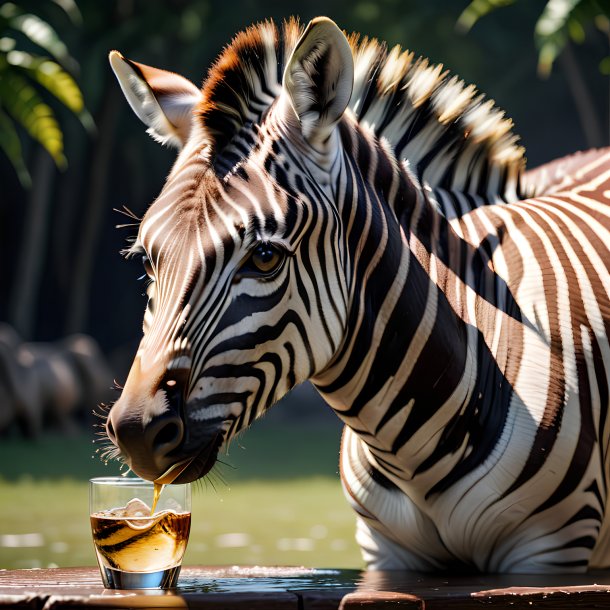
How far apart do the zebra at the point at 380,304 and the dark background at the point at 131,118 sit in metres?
21.9

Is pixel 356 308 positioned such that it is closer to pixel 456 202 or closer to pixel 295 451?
pixel 456 202

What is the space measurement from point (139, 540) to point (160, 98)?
1.23 meters

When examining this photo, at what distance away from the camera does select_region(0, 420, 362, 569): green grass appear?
714 centimetres

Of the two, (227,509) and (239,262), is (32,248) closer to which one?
(227,509)

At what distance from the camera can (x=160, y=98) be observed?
10.1 feet

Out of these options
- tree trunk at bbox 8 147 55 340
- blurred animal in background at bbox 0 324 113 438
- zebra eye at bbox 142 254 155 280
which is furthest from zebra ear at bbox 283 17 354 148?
tree trunk at bbox 8 147 55 340

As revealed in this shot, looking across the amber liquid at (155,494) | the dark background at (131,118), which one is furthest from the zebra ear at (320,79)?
the dark background at (131,118)

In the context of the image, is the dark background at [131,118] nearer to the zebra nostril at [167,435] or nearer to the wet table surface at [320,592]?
the wet table surface at [320,592]

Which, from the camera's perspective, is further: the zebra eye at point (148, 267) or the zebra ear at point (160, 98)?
the zebra ear at point (160, 98)

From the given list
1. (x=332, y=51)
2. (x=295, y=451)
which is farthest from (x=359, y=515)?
(x=295, y=451)

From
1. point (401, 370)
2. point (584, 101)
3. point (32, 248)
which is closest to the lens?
point (401, 370)

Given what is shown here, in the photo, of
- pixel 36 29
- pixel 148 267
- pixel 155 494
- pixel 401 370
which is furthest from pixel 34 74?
pixel 155 494

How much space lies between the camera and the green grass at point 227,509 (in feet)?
23.4

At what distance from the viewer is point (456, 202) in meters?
3.29
